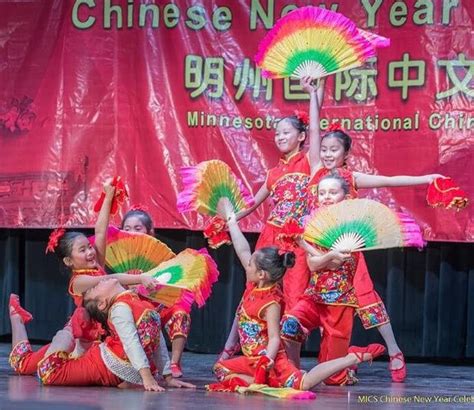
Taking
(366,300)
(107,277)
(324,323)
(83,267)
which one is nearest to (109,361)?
(107,277)

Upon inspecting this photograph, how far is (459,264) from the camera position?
22.8 ft

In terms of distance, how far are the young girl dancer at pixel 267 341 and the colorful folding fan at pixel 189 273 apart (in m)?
0.30

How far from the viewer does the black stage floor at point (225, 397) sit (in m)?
4.73

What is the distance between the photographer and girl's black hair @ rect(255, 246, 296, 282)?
5391 millimetres

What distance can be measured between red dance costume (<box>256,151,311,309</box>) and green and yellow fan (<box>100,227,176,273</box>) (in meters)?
0.48

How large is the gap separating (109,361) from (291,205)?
120cm

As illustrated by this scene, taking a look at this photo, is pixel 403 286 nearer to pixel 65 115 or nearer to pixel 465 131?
pixel 465 131

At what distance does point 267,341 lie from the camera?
17.7 feet

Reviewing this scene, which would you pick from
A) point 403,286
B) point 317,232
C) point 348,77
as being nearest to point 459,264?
point 403,286

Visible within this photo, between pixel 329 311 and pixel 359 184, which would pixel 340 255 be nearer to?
Answer: pixel 329 311

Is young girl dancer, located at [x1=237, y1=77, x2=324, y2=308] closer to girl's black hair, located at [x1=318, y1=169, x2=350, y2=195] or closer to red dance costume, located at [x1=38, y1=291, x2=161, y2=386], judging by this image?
girl's black hair, located at [x1=318, y1=169, x2=350, y2=195]

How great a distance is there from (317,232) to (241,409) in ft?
3.45

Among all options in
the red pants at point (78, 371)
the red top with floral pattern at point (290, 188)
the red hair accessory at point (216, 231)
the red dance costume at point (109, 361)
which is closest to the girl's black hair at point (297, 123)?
the red top with floral pattern at point (290, 188)

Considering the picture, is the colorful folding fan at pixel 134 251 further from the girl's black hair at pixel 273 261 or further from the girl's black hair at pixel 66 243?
the girl's black hair at pixel 273 261
